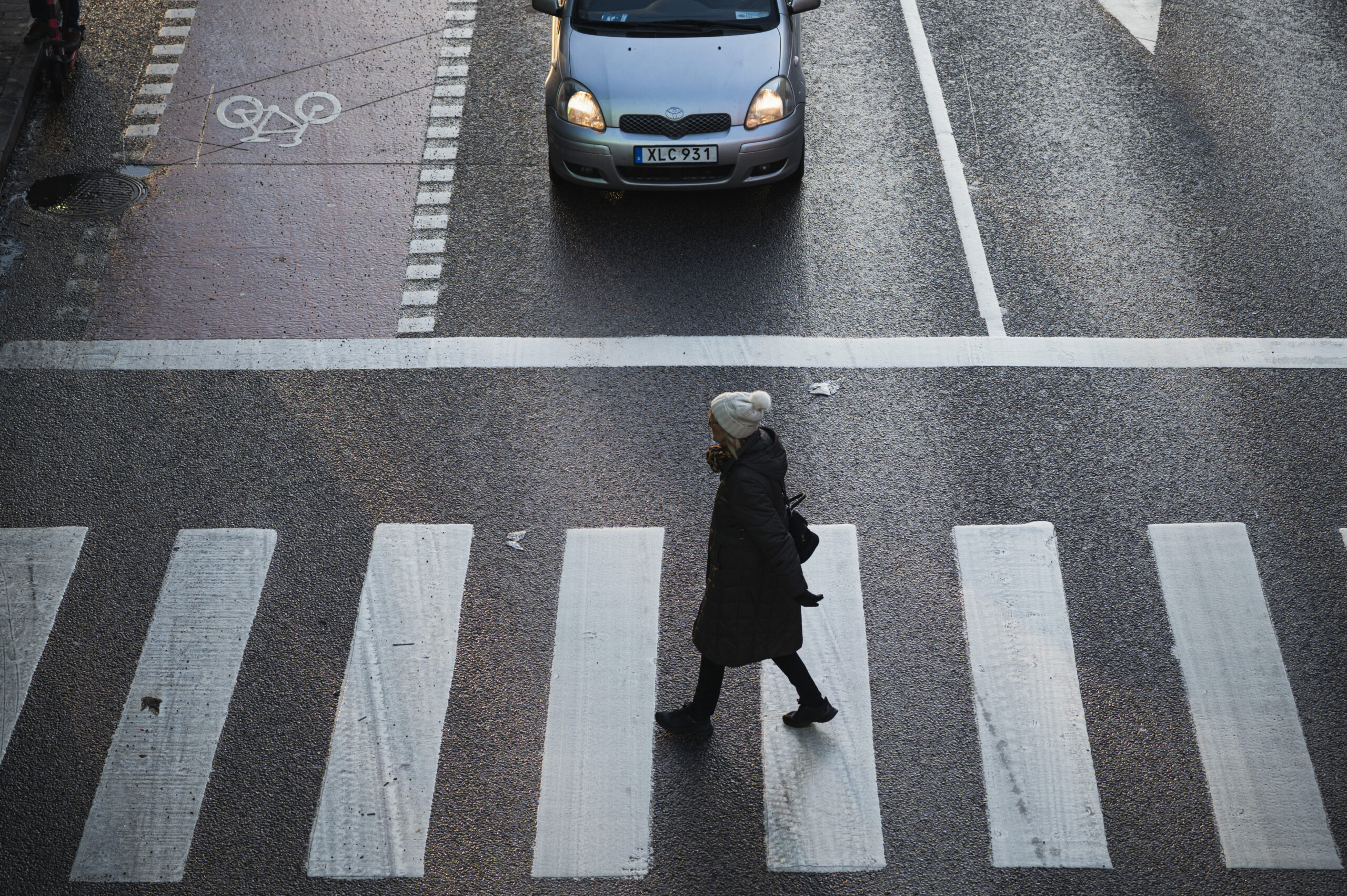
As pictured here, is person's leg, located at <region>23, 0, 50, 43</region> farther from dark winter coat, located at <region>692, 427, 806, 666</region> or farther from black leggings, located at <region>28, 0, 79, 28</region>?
dark winter coat, located at <region>692, 427, 806, 666</region>

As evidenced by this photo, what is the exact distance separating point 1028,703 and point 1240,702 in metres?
Result: 1.08

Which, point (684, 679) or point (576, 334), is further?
point (576, 334)

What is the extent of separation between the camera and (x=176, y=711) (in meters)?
6.39

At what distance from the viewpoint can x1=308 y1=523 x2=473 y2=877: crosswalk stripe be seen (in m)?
5.83

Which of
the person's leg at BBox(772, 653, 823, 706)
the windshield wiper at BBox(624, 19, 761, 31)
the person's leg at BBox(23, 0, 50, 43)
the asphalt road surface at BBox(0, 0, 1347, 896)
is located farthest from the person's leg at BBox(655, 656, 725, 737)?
the person's leg at BBox(23, 0, 50, 43)

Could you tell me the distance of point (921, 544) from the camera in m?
7.22

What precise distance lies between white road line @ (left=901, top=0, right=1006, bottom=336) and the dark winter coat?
12.4ft

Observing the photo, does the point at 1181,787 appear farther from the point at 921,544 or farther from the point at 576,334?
the point at 576,334

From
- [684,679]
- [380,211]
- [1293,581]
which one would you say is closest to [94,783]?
[684,679]

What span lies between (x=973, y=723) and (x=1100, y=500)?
75.6 inches

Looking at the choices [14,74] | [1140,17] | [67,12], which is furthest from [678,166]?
[14,74]

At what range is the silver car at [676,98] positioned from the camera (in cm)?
922

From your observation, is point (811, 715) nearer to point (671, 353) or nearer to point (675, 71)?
point (671, 353)

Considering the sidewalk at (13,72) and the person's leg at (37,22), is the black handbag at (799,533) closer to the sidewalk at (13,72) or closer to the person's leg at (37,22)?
the sidewalk at (13,72)
